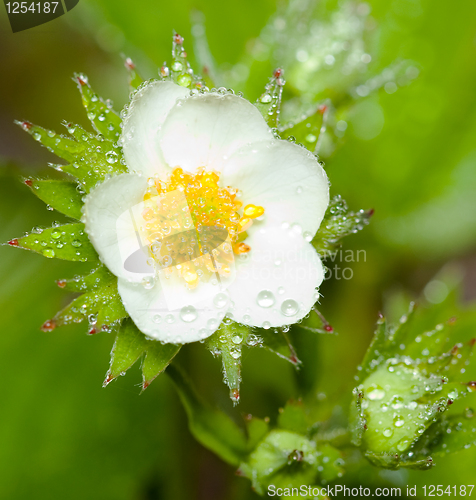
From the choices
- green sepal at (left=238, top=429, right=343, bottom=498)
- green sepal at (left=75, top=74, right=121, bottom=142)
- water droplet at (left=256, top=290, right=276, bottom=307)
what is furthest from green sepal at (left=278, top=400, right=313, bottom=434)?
green sepal at (left=75, top=74, right=121, bottom=142)

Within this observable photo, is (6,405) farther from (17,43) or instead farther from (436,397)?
(17,43)

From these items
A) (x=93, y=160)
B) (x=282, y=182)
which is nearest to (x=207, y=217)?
(x=282, y=182)

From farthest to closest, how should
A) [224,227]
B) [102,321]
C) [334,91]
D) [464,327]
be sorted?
[464,327]
[334,91]
[224,227]
[102,321]

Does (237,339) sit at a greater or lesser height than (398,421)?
greater

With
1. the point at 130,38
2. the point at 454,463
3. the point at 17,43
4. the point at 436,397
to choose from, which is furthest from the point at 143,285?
the point at 17,43

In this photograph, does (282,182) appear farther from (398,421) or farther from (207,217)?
(398,421)

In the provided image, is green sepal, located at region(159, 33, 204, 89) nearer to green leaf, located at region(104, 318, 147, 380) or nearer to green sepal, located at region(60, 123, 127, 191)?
green sepal, located at region(60, 123, 127, 191)
